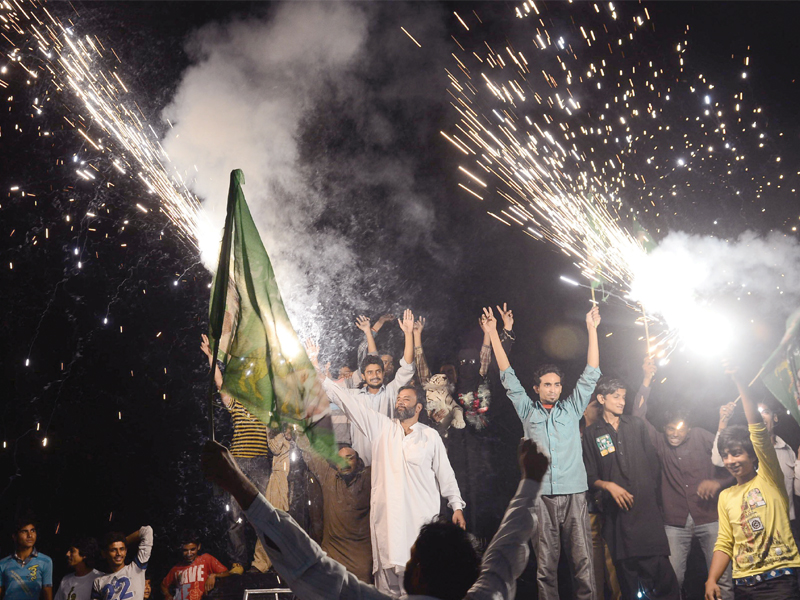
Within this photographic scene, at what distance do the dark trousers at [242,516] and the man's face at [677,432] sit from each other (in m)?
4.23

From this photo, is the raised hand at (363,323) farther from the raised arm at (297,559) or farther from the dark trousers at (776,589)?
the raised arm at (297,559)

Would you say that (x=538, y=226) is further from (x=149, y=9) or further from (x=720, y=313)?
(x=149, y=9)

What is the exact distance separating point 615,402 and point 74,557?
5798mm

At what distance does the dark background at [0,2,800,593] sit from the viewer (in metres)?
7.52

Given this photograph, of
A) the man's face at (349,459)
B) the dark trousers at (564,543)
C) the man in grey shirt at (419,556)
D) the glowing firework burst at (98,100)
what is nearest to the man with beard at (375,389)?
the man's face at (349,459)

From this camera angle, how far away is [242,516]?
20.6ft

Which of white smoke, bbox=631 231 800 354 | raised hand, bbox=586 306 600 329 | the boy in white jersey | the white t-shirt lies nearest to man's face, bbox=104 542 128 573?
the boy in white jersey

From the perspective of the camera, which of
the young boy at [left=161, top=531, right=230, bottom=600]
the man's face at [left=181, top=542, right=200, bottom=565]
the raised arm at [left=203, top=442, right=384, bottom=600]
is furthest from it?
the man's face at [left=181, top=542, right=200, bottom=565]

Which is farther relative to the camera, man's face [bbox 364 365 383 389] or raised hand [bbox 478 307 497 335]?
raised hand [bbox 478 307 497 335]

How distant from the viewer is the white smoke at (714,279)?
7.17m

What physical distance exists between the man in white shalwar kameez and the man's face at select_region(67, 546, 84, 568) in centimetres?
321

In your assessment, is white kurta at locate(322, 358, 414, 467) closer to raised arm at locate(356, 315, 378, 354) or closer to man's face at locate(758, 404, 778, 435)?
raised arm at locate(356, 315, 378, 354)

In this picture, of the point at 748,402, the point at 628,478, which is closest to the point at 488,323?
the point at 628,478

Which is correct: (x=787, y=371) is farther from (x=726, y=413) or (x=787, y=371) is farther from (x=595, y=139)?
(x=595, y=139)
